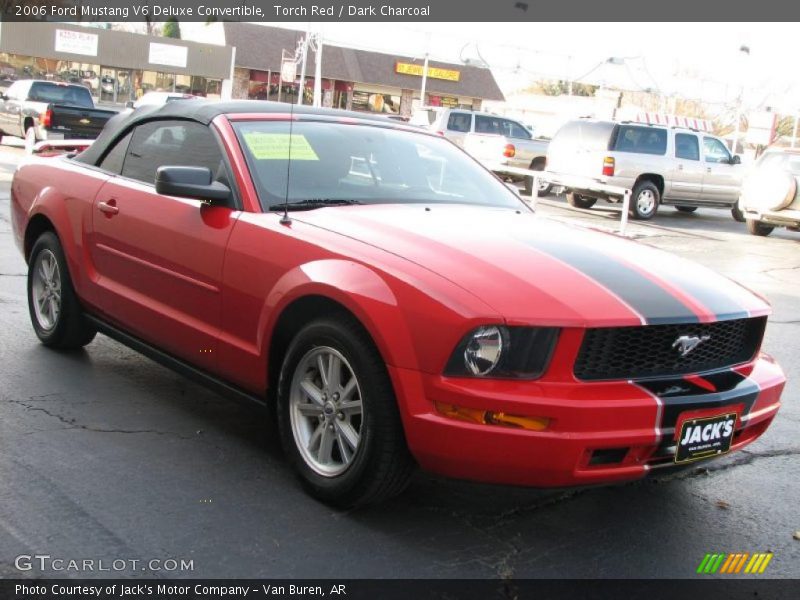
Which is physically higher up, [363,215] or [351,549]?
[363,215]

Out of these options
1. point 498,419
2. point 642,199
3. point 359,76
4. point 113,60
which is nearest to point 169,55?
point 113,60

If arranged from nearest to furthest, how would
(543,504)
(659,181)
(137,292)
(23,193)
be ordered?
(543,504), (137,292), (23,193), (659,181)

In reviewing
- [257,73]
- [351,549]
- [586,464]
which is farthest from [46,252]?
[257,73]

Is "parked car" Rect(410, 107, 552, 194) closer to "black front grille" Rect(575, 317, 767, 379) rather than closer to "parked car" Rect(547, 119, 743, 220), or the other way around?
"parked car" Rect(547, 119, 743, 220)

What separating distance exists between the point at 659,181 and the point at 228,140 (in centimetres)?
1644

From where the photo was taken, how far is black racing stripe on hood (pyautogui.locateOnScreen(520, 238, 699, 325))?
3455 millimetres

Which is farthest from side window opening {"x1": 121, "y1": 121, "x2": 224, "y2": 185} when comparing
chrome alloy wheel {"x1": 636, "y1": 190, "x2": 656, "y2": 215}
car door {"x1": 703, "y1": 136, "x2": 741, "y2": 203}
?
car door {"x1": 703, "y1": 136, "x2": 741, "y2": 203}

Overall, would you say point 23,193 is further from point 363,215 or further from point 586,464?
point 586,464

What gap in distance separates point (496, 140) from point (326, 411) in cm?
1954

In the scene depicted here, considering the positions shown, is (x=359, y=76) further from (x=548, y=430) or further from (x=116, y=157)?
(x=548, y=430)

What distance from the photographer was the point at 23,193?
6105 millimetres

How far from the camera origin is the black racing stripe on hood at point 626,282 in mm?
3455

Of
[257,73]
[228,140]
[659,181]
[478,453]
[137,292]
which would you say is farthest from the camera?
[257,73]

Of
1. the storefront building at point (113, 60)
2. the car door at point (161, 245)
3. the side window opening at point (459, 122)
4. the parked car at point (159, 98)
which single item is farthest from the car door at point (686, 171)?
the storefront building at point (113, 60)
